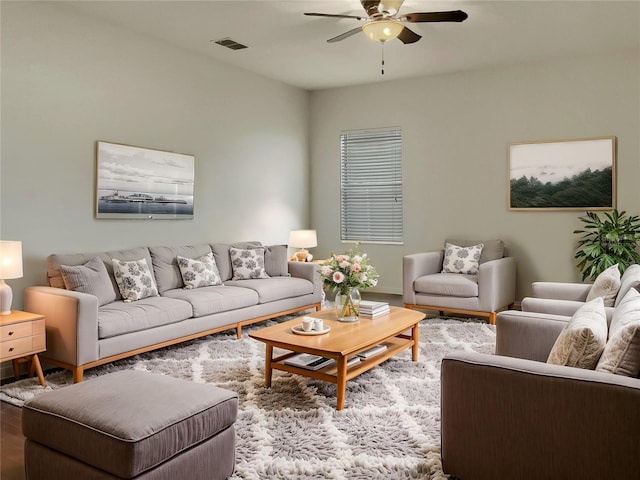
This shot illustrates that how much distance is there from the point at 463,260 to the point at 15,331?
14.5ft

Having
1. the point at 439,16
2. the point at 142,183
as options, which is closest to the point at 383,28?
the point at 439,16

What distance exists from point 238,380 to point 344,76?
427cm

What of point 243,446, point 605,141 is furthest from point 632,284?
point 605,141

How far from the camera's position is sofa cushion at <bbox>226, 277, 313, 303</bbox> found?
508cm

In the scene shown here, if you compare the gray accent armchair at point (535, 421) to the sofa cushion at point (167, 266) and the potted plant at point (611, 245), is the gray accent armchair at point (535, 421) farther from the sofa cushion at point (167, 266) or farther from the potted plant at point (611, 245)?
the potted plant at point (611, 245)

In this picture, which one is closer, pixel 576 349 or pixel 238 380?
pixel 576 349

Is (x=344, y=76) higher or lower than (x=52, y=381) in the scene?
higher

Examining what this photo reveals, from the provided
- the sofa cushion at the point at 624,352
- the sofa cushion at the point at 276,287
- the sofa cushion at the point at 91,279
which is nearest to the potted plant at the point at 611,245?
the sofa cushion at the point at 276,287

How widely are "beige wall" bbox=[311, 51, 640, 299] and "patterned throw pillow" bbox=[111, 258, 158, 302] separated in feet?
11.0

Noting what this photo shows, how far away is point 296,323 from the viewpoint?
3.79m

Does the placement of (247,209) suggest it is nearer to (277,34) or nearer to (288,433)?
(277,34)

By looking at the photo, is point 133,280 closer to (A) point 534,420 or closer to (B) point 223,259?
(B) point 223,259

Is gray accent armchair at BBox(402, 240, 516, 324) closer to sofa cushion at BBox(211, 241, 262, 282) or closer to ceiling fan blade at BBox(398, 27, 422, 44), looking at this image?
sofa cushion at BBox(211, 241, 262, 282)

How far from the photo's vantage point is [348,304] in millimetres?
3900
